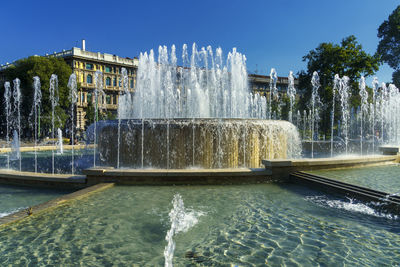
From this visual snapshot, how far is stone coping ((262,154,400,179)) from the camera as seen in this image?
27.1ft

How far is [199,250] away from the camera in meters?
3.71

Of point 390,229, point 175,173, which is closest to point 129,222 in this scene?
point 175,173

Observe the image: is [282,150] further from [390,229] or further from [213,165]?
[390,229]

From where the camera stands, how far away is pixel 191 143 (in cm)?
975

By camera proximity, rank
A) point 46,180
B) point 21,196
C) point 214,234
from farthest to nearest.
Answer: point 46,180, point 21,196, point 214,234

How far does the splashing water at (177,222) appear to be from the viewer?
11.9ft

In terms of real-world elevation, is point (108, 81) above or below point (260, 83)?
below

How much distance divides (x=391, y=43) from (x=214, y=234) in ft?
139

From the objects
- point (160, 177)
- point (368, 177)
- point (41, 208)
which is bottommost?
point (41, 208)

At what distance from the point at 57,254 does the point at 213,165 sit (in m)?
6.71

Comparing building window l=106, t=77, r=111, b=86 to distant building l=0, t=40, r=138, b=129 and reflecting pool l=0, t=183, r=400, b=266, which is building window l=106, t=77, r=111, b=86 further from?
reflecting pool l=0, t=183, r=400, b=266

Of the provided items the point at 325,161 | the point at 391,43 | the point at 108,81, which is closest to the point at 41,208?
the point at 325,161

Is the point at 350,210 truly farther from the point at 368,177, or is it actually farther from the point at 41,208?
the point at 41,208

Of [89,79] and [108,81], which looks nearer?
[89,79]
